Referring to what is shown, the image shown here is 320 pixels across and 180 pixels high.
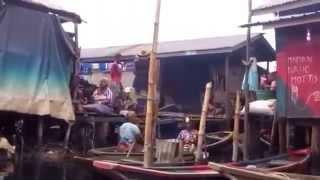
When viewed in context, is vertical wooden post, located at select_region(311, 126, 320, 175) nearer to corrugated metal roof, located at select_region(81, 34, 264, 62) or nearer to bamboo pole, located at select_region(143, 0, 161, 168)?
bamboo pole, located at select_region(143, 0, 161, 168)

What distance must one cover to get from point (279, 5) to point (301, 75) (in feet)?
4.30

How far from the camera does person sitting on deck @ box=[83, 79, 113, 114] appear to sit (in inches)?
472

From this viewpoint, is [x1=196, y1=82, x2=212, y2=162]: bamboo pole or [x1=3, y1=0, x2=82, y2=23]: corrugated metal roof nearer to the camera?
[x1=196, y1=82, x2=212, y2=162]: bamboo pole

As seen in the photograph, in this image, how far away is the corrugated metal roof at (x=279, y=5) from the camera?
30.2 ft

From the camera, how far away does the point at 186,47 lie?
16641 mm

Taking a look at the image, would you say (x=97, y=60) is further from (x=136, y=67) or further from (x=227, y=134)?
(x=227, y=134)

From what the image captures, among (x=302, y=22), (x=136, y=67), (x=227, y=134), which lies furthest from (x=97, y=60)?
(x=302, y=22)

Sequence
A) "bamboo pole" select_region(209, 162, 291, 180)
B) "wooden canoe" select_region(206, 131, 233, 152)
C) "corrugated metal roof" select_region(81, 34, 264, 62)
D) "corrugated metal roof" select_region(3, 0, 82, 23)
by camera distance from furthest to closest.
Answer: "corrugated metal roof" select_region(81, 34, 264, 62) → "wooden canoe" select_region(206, 131, 233, 152) → "corrugated metal roof" select_region(3, 0, 82, 23) → "bamboo pole" select_region(209, 162, 291, 180)

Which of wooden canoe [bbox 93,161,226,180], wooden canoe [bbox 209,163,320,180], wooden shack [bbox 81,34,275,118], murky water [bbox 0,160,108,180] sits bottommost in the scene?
murky water [bbox 0,160,108,180]

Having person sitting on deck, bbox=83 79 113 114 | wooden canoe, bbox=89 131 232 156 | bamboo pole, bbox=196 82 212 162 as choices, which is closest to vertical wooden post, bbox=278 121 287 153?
bamboo pole, bbox=196 82 212 162

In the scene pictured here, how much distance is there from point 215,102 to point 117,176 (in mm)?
6233

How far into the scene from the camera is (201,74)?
16.9 metres

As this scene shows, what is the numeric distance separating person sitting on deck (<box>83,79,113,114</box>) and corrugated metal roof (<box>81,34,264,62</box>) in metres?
3.88

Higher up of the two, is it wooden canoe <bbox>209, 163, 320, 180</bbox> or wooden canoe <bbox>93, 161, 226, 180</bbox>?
wooden canoe <bbox>209, 163, 320, 180</bbox>
